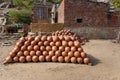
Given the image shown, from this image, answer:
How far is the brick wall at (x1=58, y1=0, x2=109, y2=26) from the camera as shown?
1767 centimetres

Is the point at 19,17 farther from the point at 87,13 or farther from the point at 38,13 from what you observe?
the point at 87,13

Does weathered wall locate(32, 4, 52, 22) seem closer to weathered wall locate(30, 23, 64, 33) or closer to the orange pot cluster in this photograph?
weathered wall locate(30, 23, 64, 33)

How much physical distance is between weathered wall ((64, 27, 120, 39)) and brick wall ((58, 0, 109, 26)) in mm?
346

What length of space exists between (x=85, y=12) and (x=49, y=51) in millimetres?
7870

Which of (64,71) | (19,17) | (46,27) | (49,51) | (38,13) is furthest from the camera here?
(19,17)

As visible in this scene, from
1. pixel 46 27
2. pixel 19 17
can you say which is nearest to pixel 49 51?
pixel 46 27

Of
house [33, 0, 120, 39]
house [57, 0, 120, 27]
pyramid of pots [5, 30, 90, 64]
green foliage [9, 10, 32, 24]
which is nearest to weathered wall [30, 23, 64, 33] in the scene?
house [33, 0, 120, 39]

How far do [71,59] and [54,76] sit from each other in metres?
2.02

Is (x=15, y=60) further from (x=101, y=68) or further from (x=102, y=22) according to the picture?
(x=102, y=22)

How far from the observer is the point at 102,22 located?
1792cm

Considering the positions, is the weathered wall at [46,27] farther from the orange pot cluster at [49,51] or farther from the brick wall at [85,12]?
the orange pot cluster at [49,51]

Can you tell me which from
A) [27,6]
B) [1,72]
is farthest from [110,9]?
[27,6]

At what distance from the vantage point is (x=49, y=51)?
10.6 meters

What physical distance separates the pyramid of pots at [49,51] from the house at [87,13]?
23.3 feet
